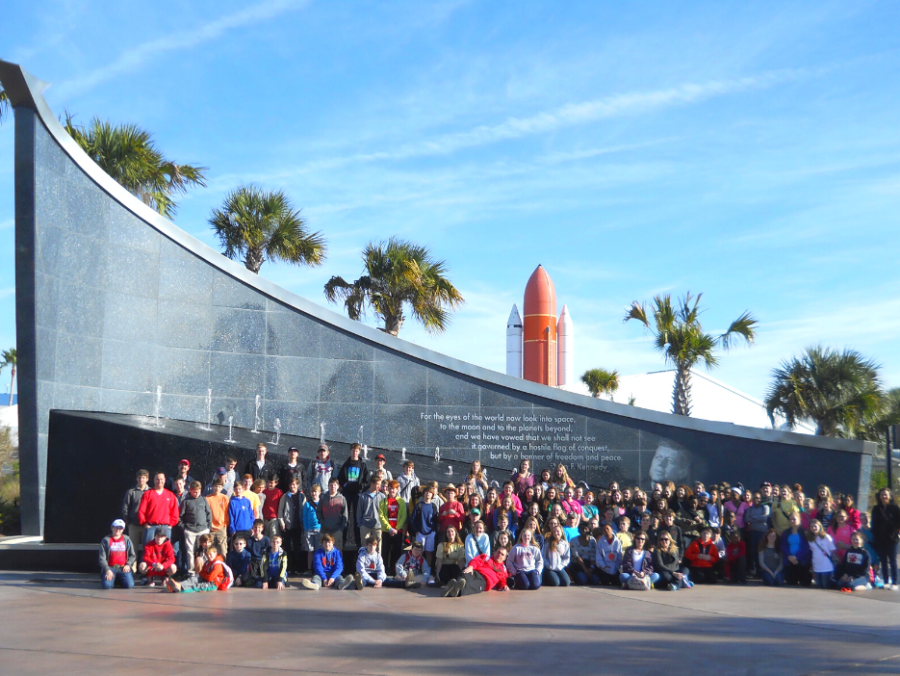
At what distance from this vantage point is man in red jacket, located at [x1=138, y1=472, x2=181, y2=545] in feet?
36.4

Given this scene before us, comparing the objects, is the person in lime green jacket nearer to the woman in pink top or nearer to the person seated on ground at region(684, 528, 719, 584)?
the person seated on ground at region(684, 528, 719, 584)

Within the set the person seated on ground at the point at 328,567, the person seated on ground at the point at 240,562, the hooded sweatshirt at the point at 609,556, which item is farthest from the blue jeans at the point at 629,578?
the person seated on ground at the point at 240,562

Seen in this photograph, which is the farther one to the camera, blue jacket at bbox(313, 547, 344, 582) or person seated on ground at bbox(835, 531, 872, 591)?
person seated on ground at bbox(835, 531, 872, 591)

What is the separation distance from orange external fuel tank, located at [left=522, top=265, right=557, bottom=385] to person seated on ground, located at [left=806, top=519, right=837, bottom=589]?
109ft

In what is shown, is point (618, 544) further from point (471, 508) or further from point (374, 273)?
point (374, 273)

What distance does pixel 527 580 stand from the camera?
11.2 metres

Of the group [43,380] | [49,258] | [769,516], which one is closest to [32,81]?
A: [49,258]

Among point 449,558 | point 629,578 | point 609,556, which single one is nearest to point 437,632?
point 449,558

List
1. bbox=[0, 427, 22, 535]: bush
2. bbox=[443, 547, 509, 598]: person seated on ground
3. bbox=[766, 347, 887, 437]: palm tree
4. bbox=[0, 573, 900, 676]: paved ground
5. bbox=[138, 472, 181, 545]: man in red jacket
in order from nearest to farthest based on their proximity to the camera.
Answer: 1. bbox=[0, 573, 900, 676]: paved ground
2. bbox=[443, 547, 509, 598]: person seated on ground
3. bbox=[138, 472, 181, 545]: man in red jacket
4. bbox=[0, 427, 22, 535]: bush
5. bbox=[766, 347, 887, 437]: palm tree

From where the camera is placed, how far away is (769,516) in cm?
1277

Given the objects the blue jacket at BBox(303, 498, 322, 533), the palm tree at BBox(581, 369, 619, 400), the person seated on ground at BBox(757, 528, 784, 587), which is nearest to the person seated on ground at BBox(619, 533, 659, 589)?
the person seated on ground at BBox(757, 528, 784, 587)

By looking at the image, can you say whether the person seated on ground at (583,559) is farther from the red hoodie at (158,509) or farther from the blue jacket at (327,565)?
the red hoodie at (158,509)

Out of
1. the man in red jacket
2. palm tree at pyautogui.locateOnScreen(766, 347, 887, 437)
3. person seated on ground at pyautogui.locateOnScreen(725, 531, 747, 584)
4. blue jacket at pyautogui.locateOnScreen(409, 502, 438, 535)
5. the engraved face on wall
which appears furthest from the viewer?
palm tree at pyautogui.locateOnScreen(766, 347, 887, 437)

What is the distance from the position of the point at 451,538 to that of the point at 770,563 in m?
4.80
